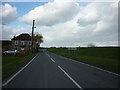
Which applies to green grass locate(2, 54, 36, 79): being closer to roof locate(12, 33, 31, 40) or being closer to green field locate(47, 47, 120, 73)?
green field locate(47, 47, 120, 73)

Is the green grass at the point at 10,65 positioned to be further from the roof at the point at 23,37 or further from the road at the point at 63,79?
the roof at the point at 23,37

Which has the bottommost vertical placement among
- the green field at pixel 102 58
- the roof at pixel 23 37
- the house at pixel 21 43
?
the green field at pixel 102 58

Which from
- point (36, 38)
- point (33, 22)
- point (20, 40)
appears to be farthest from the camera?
point (36, 38)

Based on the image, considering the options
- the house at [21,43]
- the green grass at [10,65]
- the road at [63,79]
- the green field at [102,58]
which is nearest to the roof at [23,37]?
the house at [21,43]

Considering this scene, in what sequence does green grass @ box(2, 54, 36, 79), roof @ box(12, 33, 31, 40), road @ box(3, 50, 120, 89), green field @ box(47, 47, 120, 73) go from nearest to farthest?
1. road @ box(3, 50, 120, 89)
2. green grass @ box(2, 54, 36, 79)
3. green field @ box(47, 47, 120, 73)
4. roof @ box(12, 33, 31, 40)

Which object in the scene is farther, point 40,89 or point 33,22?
point 33,22

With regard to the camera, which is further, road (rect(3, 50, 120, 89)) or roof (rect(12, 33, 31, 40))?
roof (rect(12, 33, 31, 40))

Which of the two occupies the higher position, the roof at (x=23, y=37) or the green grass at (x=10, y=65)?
the roof at (x=23, y=37)

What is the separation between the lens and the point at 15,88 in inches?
282

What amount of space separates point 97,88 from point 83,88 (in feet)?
2.01

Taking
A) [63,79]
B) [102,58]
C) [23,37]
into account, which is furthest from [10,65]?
[23,37]

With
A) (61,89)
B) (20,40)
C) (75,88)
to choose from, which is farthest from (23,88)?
(20,40)

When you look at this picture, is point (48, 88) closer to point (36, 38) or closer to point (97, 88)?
Result: point (97, 88)

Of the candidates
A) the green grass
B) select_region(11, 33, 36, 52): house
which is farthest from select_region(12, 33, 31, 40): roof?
the green grass
